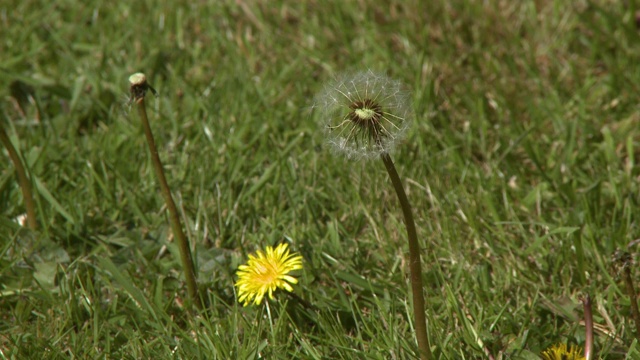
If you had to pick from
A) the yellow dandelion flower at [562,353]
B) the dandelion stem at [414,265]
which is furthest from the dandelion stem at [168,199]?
the yellow dandelion flower at [562,353]

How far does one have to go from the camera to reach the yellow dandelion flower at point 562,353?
2.09 metres

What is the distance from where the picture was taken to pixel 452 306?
7.64ft

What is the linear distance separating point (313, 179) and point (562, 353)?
46.5 inches

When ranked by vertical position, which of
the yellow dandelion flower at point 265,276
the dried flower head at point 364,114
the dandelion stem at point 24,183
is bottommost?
the yellow dandelion flower at point 265,276

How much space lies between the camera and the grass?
2338 millimetres

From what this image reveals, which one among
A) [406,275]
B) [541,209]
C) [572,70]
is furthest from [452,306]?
[572,70]

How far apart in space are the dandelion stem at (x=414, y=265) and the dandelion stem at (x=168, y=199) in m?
0.70

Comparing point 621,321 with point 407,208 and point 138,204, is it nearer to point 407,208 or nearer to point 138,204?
point 407,208

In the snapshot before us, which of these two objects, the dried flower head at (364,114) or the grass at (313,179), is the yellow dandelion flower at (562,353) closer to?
the grass at (313,179)

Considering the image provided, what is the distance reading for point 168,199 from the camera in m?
2.27

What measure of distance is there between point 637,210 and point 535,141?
0.58m

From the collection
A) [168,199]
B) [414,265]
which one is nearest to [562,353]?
[414,265]

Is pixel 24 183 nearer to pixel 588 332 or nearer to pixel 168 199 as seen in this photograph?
pixel 168 199

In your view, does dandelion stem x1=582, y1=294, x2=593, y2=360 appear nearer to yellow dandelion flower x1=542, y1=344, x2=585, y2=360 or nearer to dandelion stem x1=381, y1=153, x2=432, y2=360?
yellow dandelion flower x1=542, y1=344, x2=585, y2=360
